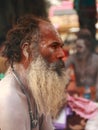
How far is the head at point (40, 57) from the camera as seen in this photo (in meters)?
2.82

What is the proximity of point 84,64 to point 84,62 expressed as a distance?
0.12ft

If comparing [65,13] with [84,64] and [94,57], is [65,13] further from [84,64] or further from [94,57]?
[94,57]

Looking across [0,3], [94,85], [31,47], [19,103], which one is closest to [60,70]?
[31,47]

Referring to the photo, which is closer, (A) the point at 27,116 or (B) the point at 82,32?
(A) the point at 27,116

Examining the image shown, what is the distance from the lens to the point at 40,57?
9.29ft

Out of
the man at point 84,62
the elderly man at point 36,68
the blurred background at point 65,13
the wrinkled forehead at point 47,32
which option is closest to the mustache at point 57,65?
the elderly man at point 36,68

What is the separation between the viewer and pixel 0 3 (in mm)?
8805

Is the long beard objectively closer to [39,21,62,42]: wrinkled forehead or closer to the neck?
the neck

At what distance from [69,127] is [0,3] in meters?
4.40

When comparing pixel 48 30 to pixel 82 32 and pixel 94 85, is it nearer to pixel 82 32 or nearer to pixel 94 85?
pixel 94 85

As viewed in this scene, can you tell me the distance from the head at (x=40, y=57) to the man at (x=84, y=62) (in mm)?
4619

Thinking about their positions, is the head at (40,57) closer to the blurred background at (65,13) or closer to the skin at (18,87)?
the skin at (18,87)

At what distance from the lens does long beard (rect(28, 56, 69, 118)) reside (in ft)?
9.15

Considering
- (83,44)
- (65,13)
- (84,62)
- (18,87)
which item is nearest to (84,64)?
(84,62)
